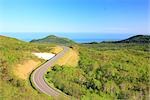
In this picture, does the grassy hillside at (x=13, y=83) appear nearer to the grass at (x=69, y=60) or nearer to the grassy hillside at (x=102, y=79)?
the grass at (x=69, y=60)

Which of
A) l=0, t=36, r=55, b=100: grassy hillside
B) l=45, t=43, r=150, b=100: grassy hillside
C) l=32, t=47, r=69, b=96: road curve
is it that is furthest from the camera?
l=45, t=43, r=150, b=100: grassy hillside

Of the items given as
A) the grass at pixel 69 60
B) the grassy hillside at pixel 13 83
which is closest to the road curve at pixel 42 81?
the grassy hillside at pixel 13 83

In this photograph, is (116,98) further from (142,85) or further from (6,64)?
(6,64)

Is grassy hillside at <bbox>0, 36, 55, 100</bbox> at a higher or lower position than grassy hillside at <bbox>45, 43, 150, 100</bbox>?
higher

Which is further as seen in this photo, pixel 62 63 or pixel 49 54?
pixel 49 54

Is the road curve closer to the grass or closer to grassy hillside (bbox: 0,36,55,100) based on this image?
grassy hillside (bbox: 0,36,55,100)

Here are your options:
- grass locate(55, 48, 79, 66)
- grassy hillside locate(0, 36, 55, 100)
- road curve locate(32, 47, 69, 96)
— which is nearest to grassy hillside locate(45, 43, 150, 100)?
road curve locate(32, 47, 69, 96)

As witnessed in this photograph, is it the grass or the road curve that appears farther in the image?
the grass

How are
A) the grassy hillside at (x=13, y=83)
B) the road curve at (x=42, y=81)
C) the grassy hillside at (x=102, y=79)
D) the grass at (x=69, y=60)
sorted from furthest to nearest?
the grass at (x=69, y=60) < the grassy hillside at (x=102, y=79) < the road curve at (x=42, y=81) < the grassy hillside at (x=13, y=83)

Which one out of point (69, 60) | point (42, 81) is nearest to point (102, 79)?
point (69, 60)

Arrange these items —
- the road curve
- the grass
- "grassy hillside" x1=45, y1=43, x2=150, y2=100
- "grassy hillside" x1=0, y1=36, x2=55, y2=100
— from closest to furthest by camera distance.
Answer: "grassy hillside" x1=0, y1=36, x2=55, y2=100 → the road curve → "grassy hillside" x1=45, y1=43, x2=150, y2=100 → the grass

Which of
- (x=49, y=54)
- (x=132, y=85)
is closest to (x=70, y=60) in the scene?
(x=49, y=54)
